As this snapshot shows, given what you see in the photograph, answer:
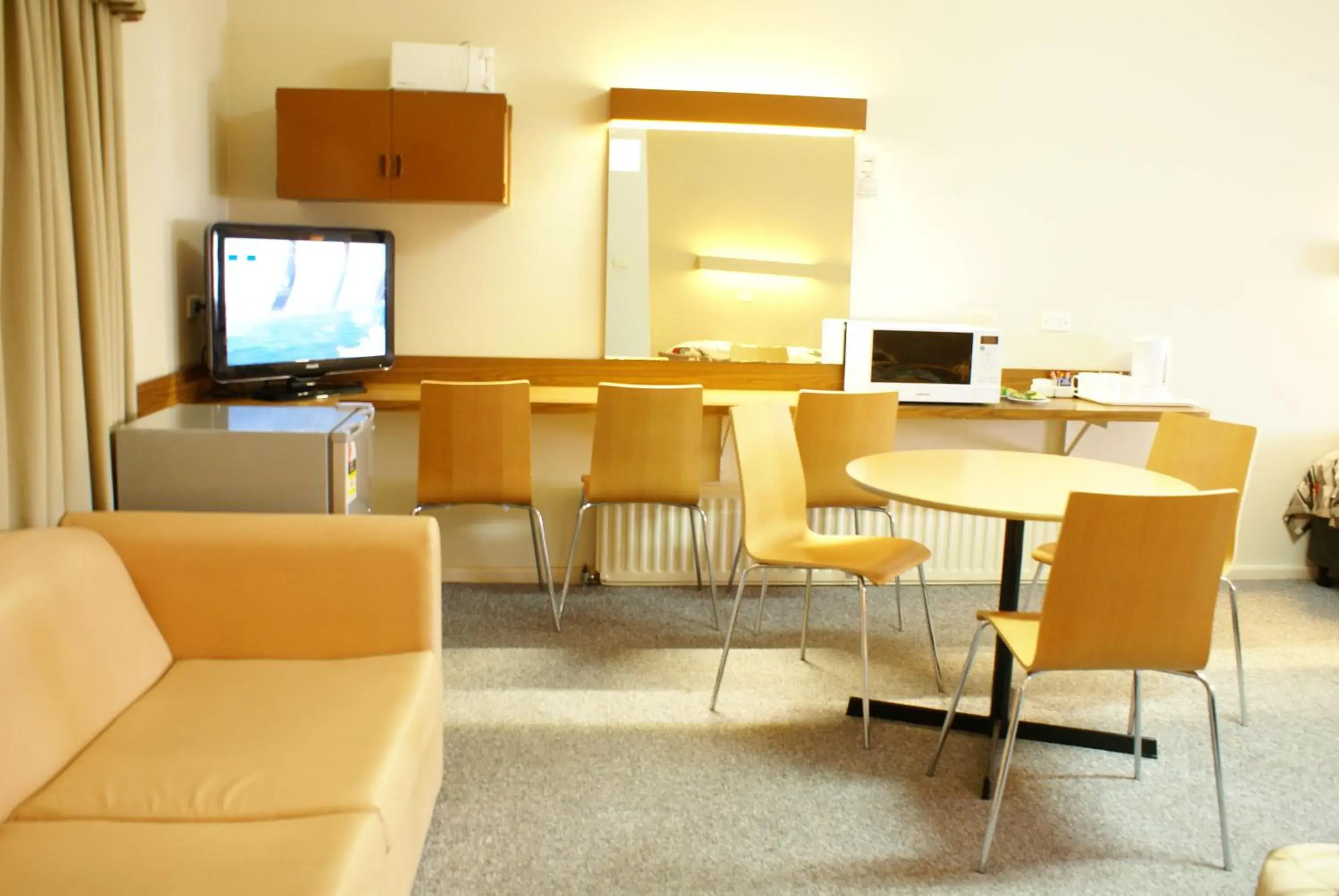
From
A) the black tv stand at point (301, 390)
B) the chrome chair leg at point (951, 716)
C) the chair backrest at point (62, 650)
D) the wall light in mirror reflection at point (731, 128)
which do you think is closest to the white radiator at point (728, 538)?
the black tv stand at point (301, 390)

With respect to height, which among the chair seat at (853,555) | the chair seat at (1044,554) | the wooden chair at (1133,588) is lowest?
the chair seat at (1044,554)

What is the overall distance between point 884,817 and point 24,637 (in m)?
1.82

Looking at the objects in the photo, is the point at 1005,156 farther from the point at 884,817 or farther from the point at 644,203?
the point at 884,817

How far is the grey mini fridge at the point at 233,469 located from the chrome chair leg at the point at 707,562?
4.78 feet

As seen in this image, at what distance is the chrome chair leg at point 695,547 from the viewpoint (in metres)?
4.30

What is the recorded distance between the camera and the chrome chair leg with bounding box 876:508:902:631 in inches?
162

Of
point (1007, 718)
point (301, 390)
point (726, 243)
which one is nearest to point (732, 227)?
point (726, 243)

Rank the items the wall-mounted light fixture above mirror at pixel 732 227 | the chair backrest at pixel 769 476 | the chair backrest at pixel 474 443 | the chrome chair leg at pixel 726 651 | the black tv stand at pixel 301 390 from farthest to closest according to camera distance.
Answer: the wall-mounted light fixture above mirror at pixel 732 227 → the black tv stand at pixel 301 390 → the chair backrest at pixel 474 443 → the chair backrest at pixel 769 476 → the chrome chair leg at pixel 726 651

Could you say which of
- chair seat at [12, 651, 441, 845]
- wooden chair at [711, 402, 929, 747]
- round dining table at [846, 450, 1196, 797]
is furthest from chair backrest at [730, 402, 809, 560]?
chair seat at [12, 651, 441, 845]

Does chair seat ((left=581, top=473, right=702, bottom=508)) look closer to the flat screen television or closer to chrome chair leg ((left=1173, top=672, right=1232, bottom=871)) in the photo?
the flat screen television

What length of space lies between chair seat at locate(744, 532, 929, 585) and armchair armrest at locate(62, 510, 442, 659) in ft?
3.51

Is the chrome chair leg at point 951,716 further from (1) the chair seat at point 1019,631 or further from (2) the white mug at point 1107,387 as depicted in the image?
(2) the white mug at point 1107,387

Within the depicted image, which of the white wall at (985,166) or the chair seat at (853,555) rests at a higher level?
the white wall at (985,166)

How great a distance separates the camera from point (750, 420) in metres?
3.47
